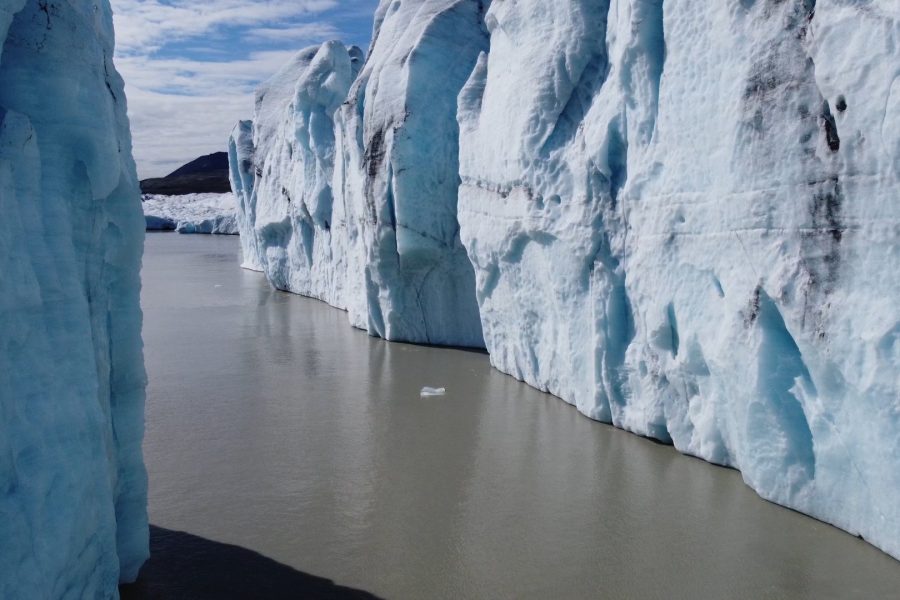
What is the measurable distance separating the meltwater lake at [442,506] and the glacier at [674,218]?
0.39 m

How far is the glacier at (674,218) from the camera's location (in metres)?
4.44

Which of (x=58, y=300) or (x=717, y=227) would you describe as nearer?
(x=58, y=300)

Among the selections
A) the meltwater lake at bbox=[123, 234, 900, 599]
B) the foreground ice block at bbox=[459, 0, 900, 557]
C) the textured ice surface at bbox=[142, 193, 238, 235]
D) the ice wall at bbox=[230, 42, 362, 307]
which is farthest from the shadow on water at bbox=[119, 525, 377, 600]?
the textured ice surface at bbox=[142, 193, 238, 235]

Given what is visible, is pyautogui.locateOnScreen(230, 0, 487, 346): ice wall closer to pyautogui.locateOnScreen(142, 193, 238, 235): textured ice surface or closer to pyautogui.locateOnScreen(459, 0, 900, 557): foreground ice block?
pyautogui.locateOnScreen(459, 0, 900, 557): foreground ice block

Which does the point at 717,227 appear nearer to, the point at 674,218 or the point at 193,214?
the point at 674,218

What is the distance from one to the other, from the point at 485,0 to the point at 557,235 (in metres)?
4.83

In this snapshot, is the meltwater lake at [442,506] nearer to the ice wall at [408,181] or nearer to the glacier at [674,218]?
the glacier at [674,218]

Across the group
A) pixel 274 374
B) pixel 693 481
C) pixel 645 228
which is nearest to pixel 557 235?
pixel 645 228

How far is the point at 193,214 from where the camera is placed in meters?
43.9

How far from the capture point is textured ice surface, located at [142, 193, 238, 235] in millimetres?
40438

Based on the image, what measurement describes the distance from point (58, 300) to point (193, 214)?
1676 inches

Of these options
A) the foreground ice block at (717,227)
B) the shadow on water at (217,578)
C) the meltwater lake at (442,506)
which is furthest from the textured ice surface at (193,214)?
the shadow on water at (217,578)

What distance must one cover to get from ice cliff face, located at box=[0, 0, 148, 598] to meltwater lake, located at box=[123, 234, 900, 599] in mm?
1040

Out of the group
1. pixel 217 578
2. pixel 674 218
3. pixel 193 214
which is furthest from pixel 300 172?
pixel 193 214
